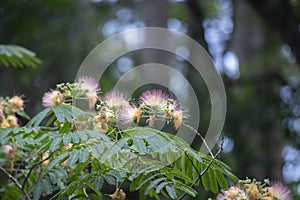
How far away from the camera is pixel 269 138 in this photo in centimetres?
802

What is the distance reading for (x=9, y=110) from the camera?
269cm

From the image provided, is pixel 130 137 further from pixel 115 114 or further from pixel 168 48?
pixel 168 48

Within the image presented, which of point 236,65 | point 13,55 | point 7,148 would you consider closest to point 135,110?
point 7,148

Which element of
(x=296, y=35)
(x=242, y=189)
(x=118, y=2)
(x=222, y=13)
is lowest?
(x=242, y=189)

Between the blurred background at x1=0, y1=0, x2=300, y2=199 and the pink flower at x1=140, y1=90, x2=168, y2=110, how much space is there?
420 cm

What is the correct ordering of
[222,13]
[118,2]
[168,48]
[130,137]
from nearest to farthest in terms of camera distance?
[130,137] → [168,48] → [118,2] → [222,13]

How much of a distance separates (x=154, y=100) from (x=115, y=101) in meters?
0.13

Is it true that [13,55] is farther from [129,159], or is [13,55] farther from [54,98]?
[129,159]

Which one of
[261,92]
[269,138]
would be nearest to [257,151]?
[269,138]

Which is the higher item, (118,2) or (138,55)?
(118,2)

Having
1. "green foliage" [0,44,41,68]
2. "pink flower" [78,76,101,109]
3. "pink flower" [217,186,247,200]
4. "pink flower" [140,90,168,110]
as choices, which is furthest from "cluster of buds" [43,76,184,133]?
"green foliage" [0,44,41,68]

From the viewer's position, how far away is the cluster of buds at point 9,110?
2.64 metres

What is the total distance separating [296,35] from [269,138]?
223 centimetres

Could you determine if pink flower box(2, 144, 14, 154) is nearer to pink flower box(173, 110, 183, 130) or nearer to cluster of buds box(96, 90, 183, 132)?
cluster of buds box(96, 90, 183, 132)
